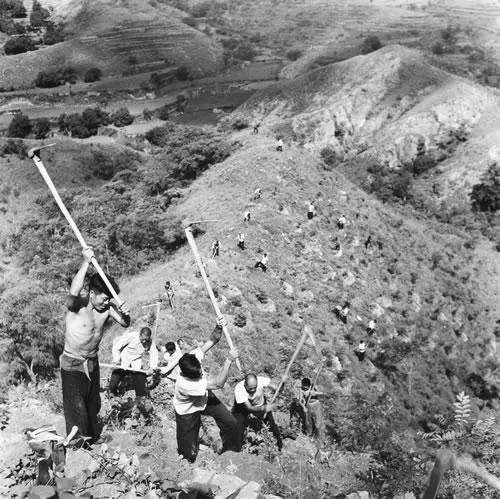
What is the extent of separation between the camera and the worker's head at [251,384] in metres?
7.50

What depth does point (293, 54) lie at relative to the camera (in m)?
104

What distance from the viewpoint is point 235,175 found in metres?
21.8

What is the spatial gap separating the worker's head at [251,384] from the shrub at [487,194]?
31.2 metres

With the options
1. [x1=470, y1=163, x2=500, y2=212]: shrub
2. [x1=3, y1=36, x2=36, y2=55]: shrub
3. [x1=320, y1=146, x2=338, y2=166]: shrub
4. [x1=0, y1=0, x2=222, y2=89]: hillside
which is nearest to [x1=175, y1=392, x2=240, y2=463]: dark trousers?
[x1=470, y1=163, x2=500, y2=212]: shrub

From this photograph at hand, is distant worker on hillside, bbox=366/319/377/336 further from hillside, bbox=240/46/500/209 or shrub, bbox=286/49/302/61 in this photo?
shrub, bbox=286/49/302/61

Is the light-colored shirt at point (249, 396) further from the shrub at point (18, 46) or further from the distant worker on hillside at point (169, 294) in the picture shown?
the shrub at point (18, 46)

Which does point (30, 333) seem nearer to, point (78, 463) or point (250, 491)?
point (78, 463)

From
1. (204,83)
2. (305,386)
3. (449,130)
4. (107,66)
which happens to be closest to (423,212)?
(449,130)

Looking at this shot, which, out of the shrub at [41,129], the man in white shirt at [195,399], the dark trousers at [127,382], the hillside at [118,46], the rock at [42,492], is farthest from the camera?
the hillside at [118,46]

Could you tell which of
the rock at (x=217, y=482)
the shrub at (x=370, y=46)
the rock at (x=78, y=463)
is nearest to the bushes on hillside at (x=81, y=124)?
the shrub at (x=370, y=46)

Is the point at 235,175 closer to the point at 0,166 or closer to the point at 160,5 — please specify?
the point at 0,166

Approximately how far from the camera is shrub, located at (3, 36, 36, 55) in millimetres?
88125

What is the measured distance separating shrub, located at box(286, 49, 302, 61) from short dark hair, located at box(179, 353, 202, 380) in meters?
101

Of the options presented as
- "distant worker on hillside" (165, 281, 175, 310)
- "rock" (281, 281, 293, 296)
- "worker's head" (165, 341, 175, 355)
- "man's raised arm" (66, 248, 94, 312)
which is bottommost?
"rock" (281, 281, 293, 296)
